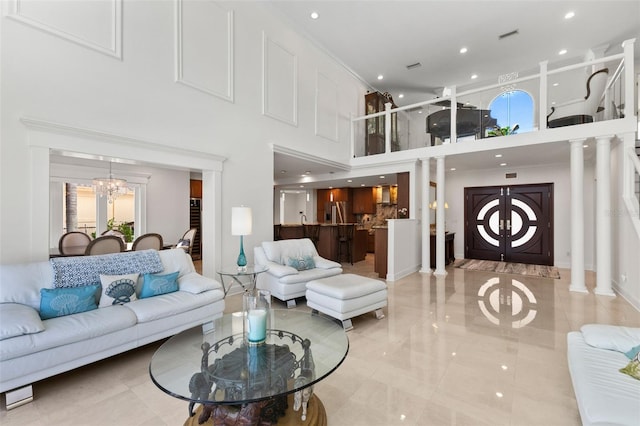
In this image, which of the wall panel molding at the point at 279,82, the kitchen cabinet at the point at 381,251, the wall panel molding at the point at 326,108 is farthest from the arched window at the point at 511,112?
the wall panel molding at the point at 279,82

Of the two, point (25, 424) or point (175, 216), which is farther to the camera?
point (175, 216)

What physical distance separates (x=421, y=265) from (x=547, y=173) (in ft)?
13.5

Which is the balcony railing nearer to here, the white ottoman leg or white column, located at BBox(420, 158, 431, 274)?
white column, located at BBox(420, 158, 431, 274)

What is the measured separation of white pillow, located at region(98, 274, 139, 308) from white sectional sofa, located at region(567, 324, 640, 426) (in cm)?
345

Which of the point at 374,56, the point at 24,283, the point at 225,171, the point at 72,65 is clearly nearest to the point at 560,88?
the point at 374,56

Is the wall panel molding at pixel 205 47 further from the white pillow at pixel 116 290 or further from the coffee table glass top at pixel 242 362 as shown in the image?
the coffee table glass top at pixel 242 362

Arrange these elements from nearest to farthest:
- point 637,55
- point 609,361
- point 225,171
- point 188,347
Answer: point 609,361, point 188,347, point 225,171, point 637,55

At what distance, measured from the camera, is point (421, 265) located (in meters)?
6.57

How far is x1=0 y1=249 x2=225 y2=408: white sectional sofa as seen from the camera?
1.93 m

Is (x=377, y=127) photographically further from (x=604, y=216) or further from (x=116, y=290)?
(x=116, y=290)

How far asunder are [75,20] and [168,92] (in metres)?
1.09

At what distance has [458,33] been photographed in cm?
609

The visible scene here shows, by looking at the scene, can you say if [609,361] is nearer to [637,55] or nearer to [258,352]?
[258,352]

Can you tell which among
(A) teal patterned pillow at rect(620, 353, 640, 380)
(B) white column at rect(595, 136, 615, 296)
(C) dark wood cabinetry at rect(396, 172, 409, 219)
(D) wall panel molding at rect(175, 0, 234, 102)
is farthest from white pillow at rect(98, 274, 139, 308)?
(B) white column at rect(595, 136, 615, 296)
